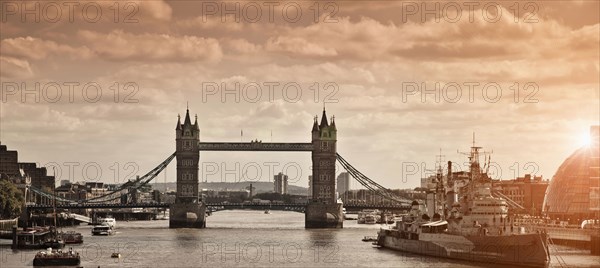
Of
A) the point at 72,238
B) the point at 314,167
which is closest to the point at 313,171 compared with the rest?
the point at 314,167

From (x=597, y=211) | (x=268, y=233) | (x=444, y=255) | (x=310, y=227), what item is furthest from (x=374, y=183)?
(x=444, y=255)

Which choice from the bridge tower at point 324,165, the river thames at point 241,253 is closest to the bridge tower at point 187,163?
the bridge tower at point 324,165

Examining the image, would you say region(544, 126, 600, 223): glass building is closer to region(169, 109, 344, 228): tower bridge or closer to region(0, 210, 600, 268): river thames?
region(0, 210, 600, 268): river thames

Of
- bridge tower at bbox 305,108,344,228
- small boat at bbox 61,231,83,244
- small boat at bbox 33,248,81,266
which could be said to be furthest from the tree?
small boat at bbox 33,248,81,266

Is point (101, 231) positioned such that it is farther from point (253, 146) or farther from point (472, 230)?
point (472, 230)

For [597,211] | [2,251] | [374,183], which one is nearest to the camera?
[2,251]

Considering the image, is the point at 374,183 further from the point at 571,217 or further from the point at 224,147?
the point at 571,217
